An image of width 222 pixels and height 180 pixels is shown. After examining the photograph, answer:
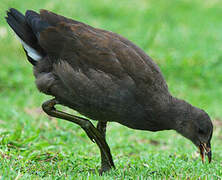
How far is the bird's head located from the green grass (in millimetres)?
210

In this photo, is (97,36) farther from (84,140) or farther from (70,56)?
(84,140)

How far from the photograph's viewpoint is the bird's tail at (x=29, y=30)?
482 centimetres

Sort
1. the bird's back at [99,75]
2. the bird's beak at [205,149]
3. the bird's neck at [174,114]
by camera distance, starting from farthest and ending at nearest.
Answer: the bird's beak at [205,149]
the bird's neck at [174,114]
the bird's back at [99,75]

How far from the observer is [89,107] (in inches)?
176

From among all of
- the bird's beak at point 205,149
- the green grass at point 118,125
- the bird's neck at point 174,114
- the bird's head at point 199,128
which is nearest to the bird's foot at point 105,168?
the green grass at point 118,125

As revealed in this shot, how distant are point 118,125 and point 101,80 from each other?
10.1ft

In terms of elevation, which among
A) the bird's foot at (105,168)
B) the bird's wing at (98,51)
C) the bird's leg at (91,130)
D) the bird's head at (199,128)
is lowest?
the bird's foot at (105,168)

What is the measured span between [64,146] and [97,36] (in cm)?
182

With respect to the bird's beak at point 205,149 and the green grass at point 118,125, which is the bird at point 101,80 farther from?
the green grass at point 118,125

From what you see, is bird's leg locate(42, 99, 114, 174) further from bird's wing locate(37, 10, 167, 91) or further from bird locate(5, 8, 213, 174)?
bird's wing locate(37, 10, 167, 91)

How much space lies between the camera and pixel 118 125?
7375mm

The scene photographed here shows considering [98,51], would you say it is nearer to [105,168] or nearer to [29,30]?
[29,30]

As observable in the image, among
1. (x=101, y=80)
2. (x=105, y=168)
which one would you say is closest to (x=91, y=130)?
(x=105, y=168)

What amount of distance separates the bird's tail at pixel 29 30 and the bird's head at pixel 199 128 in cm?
169
